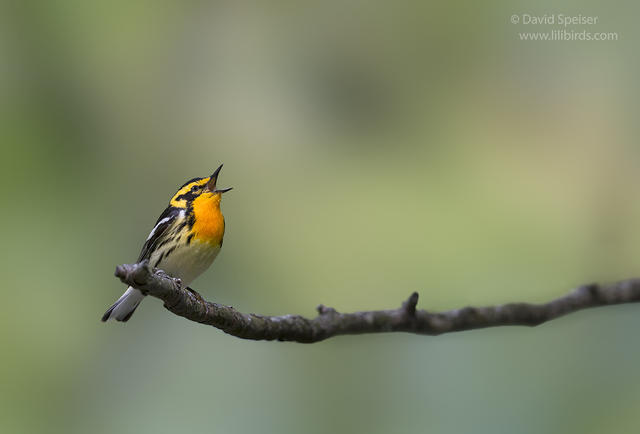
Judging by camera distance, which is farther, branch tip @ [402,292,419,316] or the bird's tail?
the bird's tail

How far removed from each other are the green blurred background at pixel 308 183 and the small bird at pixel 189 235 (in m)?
0.87

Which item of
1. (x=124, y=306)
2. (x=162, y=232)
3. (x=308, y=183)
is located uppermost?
(x=308, y=183)

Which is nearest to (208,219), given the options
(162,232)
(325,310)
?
(162,232)

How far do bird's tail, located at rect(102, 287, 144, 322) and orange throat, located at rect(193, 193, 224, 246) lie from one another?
1.34 feet

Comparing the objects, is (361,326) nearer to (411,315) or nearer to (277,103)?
(411,315)

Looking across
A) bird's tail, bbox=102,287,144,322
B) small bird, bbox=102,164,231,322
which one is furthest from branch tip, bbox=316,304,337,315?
bird's tail, bbox=102,287,144,322

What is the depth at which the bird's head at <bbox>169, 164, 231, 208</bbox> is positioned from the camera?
88.0 inches

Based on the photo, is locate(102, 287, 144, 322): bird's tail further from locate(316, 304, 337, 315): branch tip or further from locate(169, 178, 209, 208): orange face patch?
locate(316, 304, 337, 315): branch tip

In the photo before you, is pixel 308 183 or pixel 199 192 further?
pixel 308 183

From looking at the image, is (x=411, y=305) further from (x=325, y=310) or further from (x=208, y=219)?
(x=208, y=219)

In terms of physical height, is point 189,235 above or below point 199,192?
below

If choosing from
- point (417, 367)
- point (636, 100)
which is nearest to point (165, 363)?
point (417, 367)

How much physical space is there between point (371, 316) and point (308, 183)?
150cm

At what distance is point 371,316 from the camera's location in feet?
6.73
